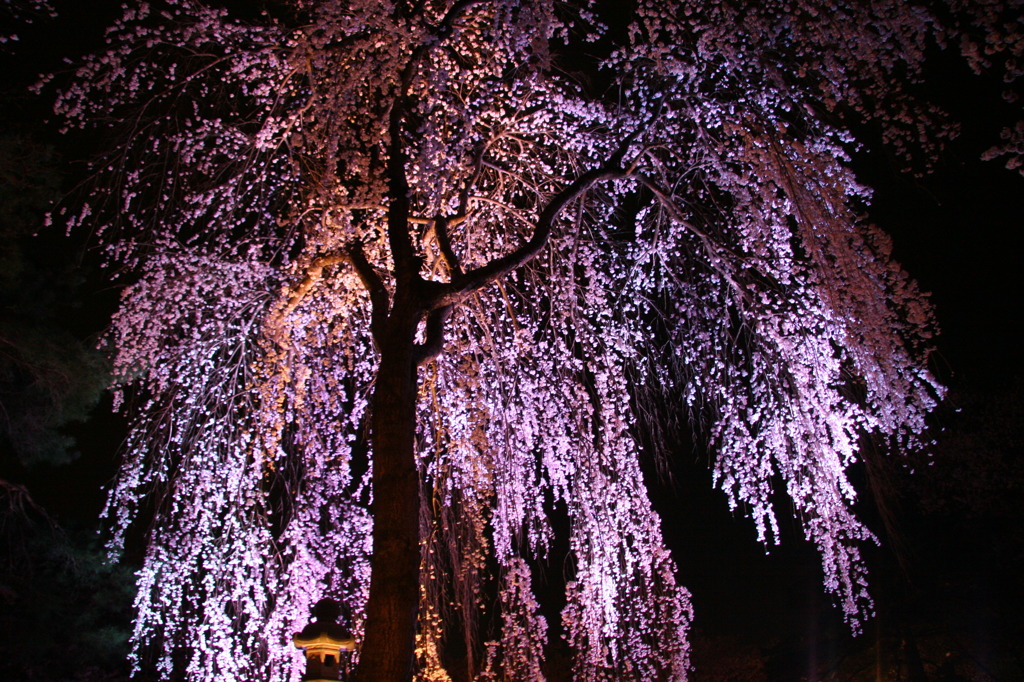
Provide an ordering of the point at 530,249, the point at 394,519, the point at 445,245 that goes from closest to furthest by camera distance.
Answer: the point at 394,519
the point at 530,249
the point at 445,245

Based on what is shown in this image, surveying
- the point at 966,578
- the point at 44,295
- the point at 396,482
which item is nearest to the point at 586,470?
the point at 396,482

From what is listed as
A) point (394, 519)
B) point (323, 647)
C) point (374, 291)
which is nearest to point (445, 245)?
point (374, 291)

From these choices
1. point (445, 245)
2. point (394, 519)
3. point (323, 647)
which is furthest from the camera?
point (445, 245)

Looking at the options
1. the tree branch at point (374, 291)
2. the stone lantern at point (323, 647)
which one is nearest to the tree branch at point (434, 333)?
the tree branch at point (374, 291)

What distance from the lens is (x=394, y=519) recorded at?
13.9 ft

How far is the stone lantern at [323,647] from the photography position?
5035 millimetres

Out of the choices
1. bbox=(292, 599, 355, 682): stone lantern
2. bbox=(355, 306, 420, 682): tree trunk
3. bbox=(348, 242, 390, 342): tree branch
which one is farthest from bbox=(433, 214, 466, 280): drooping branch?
bbox=(292, 599, 355, 682): stone lantern

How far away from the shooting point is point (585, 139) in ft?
21.5

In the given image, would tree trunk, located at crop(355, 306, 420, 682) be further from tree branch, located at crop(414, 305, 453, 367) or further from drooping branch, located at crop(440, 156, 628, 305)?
drooping branch, located at crop(440, 156, 628, 305)

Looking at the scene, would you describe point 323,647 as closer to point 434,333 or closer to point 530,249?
point 434,333

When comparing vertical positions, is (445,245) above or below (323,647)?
above

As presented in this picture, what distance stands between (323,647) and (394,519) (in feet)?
5.07

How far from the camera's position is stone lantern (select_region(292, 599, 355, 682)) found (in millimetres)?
5035

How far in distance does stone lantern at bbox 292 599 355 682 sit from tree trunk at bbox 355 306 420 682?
1.06 meters
